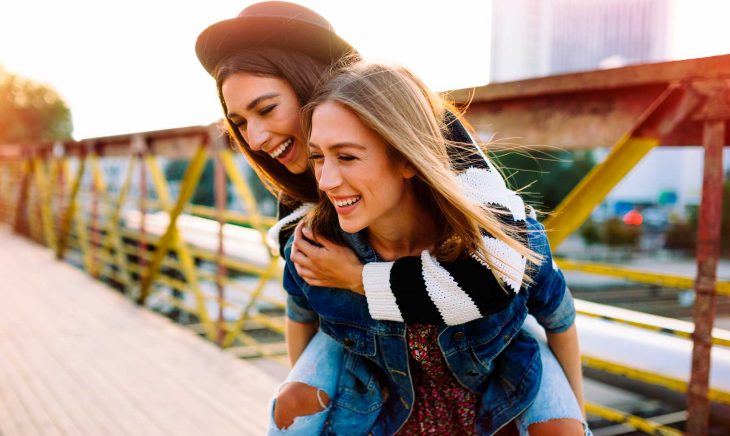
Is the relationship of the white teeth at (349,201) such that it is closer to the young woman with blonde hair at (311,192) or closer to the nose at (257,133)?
the young woman with blonde hair at (311,192)

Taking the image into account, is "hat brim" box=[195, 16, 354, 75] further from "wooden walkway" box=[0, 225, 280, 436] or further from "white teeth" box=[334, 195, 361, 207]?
"wooden walkway" box=[0, 225, 280, 436]

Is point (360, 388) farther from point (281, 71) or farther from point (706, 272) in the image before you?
point (706, 272)

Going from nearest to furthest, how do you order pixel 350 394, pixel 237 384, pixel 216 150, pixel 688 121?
pixel 350 394
pixel 688 121
pixel 237 384
pixel 216 150

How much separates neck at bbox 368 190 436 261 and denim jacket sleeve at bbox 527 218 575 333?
0.22 metres

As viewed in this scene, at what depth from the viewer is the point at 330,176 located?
1.16 metres

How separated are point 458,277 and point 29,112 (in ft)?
126

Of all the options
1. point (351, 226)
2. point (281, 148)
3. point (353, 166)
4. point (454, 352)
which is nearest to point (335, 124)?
point (353, 166)

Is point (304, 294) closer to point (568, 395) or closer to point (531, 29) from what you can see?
point (568, 395)

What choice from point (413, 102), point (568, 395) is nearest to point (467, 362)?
point (568, 395)

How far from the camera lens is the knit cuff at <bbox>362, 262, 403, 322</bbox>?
1.20 metres

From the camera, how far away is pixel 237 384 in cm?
299

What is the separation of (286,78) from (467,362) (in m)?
0.77

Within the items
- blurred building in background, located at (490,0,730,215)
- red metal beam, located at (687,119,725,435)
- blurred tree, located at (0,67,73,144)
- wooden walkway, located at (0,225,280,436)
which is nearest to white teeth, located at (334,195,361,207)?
red metal beam, located at (687,119,725,435)

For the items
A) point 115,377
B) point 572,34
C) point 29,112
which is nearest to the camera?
point 115,377
